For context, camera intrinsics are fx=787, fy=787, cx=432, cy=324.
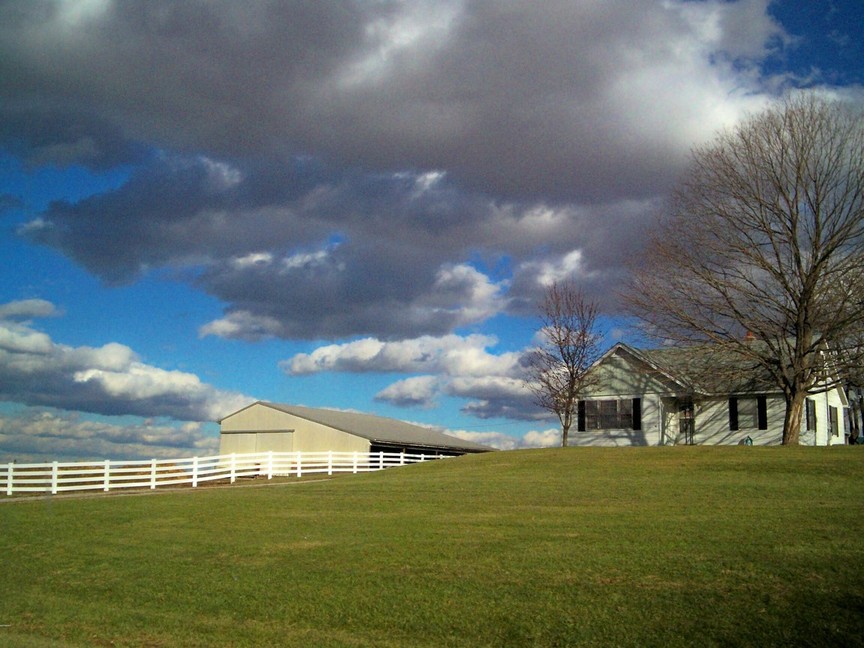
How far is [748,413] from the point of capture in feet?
114

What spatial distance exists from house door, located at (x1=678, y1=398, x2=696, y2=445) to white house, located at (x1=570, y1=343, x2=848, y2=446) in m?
0.05

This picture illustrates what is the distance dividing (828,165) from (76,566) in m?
28.2

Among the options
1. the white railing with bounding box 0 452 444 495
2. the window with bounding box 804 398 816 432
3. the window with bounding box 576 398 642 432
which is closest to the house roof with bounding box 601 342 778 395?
the window with bounding box 576 398 642 432

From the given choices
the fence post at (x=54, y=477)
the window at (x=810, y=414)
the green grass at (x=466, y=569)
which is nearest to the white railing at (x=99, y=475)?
the fence post at (x=54, y=477)

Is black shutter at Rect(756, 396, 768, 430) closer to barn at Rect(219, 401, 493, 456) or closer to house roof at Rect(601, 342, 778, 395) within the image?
house roof at Rect(601, 342, 778, 395)

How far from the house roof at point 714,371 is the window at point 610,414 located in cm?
264

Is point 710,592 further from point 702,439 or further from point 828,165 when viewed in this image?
point 702,439

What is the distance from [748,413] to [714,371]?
4.71 m

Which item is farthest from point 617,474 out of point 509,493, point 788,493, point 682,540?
point 682,540

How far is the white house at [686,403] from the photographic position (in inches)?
1291

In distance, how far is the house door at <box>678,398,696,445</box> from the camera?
36.3m

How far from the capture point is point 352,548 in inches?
516

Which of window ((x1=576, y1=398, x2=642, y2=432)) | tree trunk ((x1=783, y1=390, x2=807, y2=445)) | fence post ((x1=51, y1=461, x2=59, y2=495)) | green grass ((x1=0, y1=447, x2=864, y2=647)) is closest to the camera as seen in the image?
green grass ((x1=0, y1=447, x2=864, y2=647))

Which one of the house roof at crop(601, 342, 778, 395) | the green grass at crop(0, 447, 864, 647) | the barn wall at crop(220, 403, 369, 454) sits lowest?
the green grass at crop(0, 447, 864, 647)
